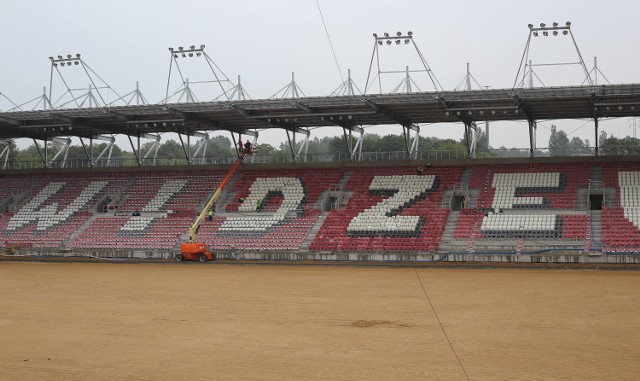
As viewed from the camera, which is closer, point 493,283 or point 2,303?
point 2,303

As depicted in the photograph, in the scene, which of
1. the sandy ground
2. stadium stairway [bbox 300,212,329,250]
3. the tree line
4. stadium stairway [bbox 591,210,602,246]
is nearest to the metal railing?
the tree line

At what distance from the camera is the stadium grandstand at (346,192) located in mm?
37500

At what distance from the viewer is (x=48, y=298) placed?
24.9 m

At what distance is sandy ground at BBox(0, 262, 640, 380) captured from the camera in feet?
45.3

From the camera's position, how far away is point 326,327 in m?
18.3

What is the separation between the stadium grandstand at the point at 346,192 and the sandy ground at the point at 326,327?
7798 mm

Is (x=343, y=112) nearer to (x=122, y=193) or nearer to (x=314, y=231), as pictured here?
(x=314, y=231)

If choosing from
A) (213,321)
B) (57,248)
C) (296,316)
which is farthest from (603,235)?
(57,248)

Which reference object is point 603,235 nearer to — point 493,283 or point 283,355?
point 493,283

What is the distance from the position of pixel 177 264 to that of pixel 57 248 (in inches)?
433

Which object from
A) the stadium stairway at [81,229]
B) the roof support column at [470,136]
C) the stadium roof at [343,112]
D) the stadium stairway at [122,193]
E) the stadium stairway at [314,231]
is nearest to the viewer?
the stadium roof at [343,112]

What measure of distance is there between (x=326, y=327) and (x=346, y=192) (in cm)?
2838

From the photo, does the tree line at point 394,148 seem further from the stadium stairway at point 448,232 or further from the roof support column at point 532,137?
the stadium stairway at point 448,232

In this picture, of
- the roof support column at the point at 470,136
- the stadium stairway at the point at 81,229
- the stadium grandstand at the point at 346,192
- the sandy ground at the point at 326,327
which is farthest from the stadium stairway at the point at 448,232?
the stadium stairway at the point at 81,229
